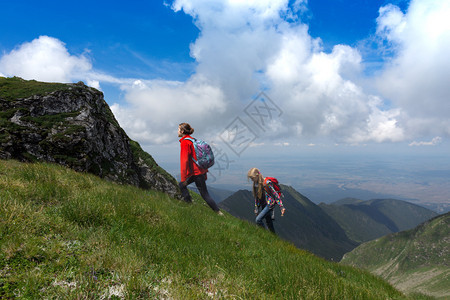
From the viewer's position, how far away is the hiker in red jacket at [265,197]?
9414 millimetres

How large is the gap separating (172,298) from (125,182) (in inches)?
465

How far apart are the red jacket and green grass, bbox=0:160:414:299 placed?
396cm

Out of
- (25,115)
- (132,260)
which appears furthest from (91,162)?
(132,260)

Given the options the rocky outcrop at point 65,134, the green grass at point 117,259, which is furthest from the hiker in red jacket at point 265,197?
the rocky outcrop at point 65,134

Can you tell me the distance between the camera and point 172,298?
2229 mm

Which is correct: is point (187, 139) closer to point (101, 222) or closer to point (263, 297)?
point (101, 222)

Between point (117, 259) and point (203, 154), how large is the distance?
654cm

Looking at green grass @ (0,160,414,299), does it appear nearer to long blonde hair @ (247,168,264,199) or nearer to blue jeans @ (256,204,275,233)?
blue jeans @ (256,204,275,233)

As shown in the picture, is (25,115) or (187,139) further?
(25,115)

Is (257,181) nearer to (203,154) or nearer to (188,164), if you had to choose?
(203,154)

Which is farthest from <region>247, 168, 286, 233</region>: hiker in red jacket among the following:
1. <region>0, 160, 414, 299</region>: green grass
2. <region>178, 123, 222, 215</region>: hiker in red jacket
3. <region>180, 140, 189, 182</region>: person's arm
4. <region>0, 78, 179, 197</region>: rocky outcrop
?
<region>0, 78, 179, 197</region>: rocky outcrop

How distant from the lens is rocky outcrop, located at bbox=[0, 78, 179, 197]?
10.1 m

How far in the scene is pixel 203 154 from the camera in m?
9.16

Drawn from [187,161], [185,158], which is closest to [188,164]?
[187,161]
